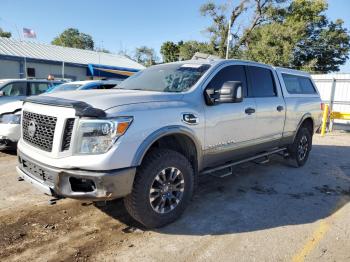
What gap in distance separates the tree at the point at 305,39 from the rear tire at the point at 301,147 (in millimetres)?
24762

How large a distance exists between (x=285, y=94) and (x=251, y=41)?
99.9 feet

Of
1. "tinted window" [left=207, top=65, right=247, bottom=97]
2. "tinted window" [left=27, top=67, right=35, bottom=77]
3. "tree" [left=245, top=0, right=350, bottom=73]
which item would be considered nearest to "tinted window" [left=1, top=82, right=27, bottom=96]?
"tinted window" [left=207, top=65, right=247, bottom=97]

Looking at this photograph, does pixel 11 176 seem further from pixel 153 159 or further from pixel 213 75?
pixel 213 75

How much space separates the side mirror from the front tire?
863mm

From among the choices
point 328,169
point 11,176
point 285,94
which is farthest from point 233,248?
point 328,169

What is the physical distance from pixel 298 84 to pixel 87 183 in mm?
5133

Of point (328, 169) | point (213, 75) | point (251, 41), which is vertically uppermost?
point (251, 41)

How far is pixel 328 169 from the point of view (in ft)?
22.9

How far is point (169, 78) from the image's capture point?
4.46 meters

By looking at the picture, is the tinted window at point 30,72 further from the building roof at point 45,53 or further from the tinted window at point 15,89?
the tinted window at point 15,89

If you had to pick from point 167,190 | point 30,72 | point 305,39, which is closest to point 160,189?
point 167,190

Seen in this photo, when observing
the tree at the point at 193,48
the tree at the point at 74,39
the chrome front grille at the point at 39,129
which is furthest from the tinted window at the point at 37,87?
the tree at the point at 74,39

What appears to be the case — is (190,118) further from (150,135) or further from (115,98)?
(115,98)

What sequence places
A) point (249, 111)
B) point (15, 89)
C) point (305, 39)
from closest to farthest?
point (249, 111) < point (15, 89) < point (305, 39)
